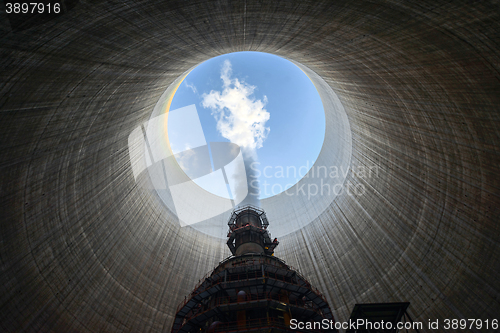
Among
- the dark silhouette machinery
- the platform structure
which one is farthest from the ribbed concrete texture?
the dark silhouette machinery

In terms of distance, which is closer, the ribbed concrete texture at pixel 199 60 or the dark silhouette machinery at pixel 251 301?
the ribbed concrete texture at pixel 199 60

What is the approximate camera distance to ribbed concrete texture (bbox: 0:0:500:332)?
770 centimetres

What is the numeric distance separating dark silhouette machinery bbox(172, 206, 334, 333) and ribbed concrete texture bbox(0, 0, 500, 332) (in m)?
4.76

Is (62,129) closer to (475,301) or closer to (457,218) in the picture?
(457,218)

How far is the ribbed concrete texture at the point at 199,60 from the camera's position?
7.70 m

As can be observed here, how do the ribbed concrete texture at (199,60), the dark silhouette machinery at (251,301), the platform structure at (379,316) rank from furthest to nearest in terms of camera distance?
the dark silhouette machinery at (251,301)
the platform structure at (379,316)
the ribbed concrete texture at (199,60)

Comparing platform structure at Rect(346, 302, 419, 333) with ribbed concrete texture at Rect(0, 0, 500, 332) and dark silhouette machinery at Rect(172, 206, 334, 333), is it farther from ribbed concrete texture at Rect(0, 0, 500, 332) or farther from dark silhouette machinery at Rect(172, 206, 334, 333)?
ribbed concrete texture at Rect(0, 0, 500, 332)

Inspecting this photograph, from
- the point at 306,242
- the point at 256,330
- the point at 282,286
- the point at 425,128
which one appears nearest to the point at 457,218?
the point at 425,128

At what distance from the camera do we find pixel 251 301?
1152 cm

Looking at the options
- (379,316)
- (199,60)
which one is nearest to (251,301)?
(379,316)

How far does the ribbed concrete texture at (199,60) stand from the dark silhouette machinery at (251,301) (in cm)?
476

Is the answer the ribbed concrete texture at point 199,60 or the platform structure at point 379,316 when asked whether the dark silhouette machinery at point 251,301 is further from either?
the ribbed concrete texture at point 199,60

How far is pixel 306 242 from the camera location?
21812mm

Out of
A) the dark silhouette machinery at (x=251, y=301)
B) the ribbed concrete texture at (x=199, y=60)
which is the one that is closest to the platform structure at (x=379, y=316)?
the dark silhouette machinery at (x=251, y=301)
